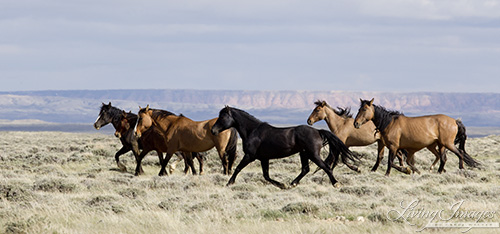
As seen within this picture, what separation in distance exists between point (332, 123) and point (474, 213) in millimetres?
8467

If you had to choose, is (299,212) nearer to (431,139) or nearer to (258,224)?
(258,224)

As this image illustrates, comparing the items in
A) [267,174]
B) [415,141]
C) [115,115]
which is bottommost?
[267,174]

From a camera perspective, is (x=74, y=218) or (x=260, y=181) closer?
Result: (x=74, y=218)

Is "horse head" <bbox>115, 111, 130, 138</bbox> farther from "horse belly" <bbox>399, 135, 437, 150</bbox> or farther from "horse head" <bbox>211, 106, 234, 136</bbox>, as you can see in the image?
"horse belly" <bbox>399, 135, 437, 150</bbox>

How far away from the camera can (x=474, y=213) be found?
382 inches

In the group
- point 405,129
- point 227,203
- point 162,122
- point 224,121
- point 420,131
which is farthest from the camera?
point 420,131

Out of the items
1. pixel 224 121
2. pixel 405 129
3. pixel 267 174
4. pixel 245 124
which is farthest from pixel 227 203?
pixel 405 129

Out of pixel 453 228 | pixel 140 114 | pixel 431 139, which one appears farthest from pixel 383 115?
pixel 453 228

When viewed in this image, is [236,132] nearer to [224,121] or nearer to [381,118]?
[224,121]

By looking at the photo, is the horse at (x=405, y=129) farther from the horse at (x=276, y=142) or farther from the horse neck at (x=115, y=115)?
the horse neck at (x=115, y=115)

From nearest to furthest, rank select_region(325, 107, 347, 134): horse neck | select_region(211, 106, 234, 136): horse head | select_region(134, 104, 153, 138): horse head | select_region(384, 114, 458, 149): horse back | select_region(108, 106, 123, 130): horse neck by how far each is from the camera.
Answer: select_region(211, 106, 234, 136): horse head
select_region(134, 104, 153, 138): horse head
select_region(384, 114, 458, 149): horse back
select_region(325, 107, 347, 134): horse neck
select_region(108, 106, 123, 130): horse neck

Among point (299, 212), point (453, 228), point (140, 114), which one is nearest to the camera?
point (453, 228)

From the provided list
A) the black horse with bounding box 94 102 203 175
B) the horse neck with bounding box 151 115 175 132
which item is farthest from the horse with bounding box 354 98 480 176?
the black horse with bounding box 94 102 203 175

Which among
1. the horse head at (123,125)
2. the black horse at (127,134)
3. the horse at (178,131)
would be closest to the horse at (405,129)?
the horse at (178,131)
